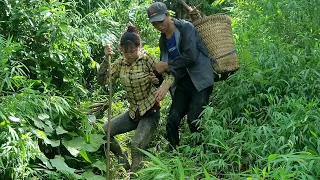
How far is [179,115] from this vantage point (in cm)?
452

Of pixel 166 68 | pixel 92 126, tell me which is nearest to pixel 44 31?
pixel 92 126

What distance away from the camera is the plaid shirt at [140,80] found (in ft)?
14.1

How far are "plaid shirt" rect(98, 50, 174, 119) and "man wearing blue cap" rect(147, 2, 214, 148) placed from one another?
0.10 metres

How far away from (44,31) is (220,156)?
2.37m

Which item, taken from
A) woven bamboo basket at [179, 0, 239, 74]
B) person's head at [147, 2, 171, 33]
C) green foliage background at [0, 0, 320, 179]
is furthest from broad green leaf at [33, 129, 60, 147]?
woven bamboo basket at [179, 0, 239, 74]

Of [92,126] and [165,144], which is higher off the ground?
[92,126]

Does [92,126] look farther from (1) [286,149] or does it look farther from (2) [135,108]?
(1) [286,149]

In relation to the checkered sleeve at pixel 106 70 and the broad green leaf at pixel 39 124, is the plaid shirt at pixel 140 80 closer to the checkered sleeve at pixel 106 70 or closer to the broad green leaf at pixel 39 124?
the checkered sleeve at pixel 106 70

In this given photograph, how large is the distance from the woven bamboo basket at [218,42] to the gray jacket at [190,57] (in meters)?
0.07

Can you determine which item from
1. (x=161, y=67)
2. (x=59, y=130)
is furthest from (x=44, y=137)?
(x=161, y=67)

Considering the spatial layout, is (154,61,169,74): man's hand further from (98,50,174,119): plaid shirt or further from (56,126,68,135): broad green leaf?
(56,126,68,135): broad green leaf

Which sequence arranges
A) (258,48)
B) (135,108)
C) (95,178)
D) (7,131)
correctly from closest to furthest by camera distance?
(7,131) → (95,178) → (135,108) → (258,48)

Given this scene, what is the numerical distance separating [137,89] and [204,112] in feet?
2.16

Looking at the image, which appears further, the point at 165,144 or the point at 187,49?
the point at 165,144
